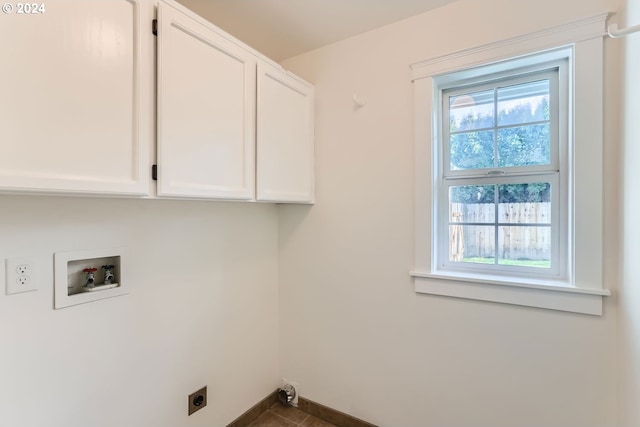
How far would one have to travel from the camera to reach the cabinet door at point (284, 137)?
5.25ft

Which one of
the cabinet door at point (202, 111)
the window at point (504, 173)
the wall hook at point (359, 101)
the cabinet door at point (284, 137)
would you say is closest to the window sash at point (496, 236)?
the window at point (504, 173)

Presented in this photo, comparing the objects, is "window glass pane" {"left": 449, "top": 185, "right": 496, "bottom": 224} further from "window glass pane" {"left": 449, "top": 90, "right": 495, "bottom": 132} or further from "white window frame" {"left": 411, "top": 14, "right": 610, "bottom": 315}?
"window glass pane" {"left": 449, "top": 90, "right": 495, "bottom": 132}

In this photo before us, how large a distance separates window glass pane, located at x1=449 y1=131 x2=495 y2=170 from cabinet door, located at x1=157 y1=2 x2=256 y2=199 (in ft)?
3.67

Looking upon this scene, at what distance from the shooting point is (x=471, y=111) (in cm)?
168

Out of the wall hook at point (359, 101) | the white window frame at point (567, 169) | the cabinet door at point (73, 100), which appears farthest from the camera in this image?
the wall hook at point (359, 101)

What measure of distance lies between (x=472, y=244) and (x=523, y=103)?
767mm

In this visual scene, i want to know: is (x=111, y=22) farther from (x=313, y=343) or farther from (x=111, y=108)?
(x=313, y=343)

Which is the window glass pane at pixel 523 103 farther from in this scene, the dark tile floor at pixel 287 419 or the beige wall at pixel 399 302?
the dark tile floor at pixel 287 419

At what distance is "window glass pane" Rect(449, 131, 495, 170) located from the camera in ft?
5.33

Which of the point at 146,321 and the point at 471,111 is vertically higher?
the point at 471,111

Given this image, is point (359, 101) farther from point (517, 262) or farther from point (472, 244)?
point (517, 262)

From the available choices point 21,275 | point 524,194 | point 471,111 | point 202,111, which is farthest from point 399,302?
point 21,275

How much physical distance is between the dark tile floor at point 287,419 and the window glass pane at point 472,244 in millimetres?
1359

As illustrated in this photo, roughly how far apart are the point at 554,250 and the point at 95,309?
6.87ft
